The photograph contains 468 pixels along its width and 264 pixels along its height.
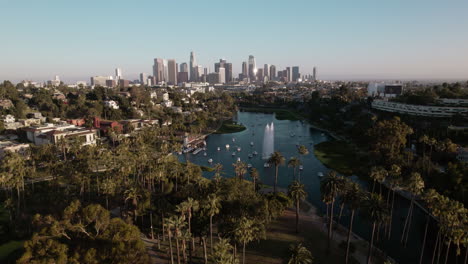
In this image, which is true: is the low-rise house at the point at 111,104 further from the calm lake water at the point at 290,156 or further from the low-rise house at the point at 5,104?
the calm lake water at the point at 290,156

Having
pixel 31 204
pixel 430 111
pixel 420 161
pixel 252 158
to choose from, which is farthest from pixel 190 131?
pixel 430 111

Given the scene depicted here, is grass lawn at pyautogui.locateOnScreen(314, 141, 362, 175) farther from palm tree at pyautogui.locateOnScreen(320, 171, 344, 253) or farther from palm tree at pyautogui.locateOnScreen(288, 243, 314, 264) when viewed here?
palm tree at pyautogui.locateOnScreen(288, 243, 314, 264)

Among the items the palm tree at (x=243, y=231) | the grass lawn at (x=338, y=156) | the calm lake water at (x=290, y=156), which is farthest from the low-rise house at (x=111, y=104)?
the palm tree at (x=243, y=231)

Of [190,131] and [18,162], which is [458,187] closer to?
[18,162]

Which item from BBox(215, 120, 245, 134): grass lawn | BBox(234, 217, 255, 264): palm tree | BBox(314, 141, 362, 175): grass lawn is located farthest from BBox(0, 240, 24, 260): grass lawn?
BBox(215, 120, 245, 134): grass lawn

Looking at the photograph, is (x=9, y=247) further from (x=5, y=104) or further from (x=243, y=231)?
(x=5, y=104)
